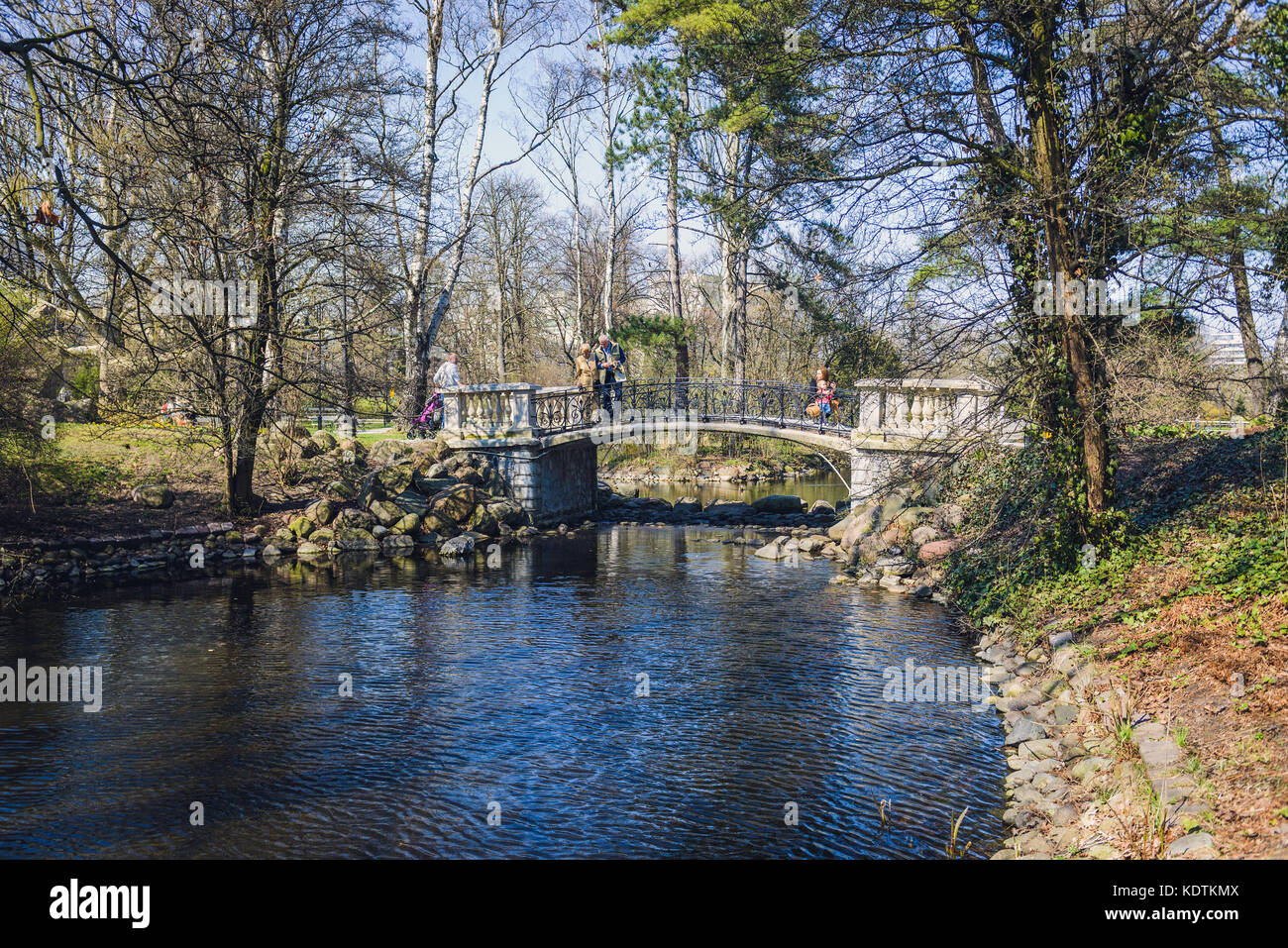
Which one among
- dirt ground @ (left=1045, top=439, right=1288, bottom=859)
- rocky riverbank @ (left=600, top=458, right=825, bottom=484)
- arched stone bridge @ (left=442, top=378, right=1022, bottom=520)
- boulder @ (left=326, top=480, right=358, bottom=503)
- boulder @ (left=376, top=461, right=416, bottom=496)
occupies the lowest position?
dirt ground @ (left=1045, top=439, right=1288, bottom=859)

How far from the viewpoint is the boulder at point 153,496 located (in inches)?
721

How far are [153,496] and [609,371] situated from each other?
32.2ft

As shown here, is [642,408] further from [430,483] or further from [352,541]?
[352,541]

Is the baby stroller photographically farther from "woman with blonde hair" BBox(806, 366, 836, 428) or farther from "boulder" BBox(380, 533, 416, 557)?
"woman with blonde hair" BBox(806, 366, 836, 428)

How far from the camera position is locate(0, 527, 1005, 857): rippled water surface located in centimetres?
711

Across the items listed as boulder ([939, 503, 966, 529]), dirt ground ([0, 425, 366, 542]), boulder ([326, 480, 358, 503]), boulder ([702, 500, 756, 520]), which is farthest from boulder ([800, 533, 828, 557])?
dirt ground ([0, 425, 366, 542])

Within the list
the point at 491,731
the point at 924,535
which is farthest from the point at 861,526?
the point at 491,731

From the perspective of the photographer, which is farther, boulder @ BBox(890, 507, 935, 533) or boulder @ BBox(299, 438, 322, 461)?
boulder @ BBox(299, 438, 322, 461)

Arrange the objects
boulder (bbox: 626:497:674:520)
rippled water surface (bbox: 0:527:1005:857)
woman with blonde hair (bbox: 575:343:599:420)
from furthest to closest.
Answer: boulder (bbox: 626:497:674:520), woman with blonde hair (bbox: 575:343:599:420), rippled water surface (bbox: 0:527:1005:857)

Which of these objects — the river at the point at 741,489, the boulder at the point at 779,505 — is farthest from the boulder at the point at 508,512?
the river at the point at 741,489

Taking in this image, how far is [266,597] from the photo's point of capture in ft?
48.6

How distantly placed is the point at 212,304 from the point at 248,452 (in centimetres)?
310

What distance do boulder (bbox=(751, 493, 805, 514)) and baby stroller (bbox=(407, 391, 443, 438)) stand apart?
847 cm

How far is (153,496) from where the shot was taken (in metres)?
18.4
